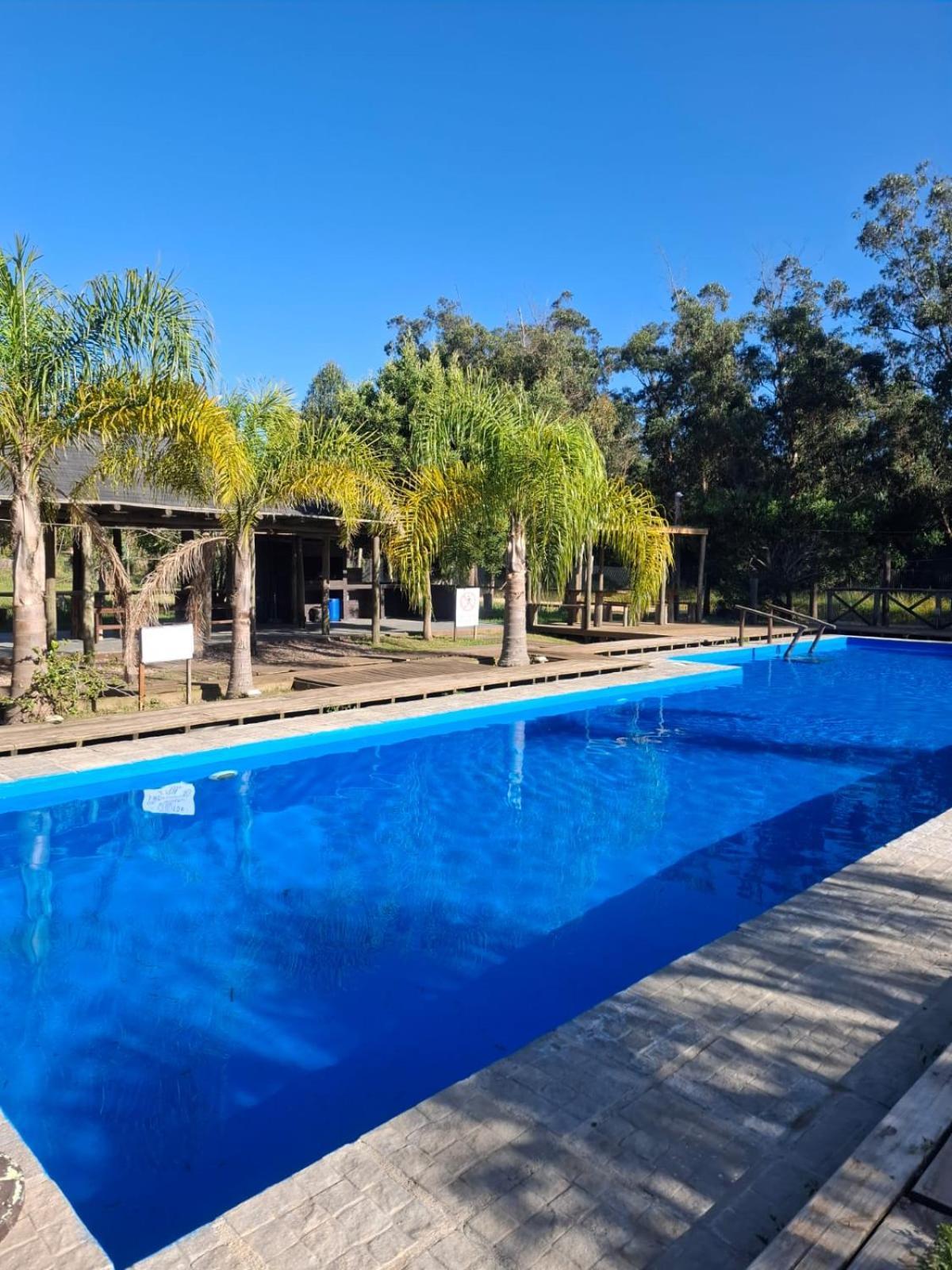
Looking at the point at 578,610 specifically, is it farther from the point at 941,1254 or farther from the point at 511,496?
the point at 941,1254

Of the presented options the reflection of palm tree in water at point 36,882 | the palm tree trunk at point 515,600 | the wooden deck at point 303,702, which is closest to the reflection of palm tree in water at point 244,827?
the wooden deck at point 303,702

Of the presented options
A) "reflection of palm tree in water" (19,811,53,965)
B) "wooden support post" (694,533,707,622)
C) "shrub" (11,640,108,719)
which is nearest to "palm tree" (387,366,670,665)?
"shrub" (11,640,108,719)

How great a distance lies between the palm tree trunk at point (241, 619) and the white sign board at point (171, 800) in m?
2.85

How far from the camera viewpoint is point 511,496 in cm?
1305

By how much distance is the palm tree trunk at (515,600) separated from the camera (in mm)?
13617

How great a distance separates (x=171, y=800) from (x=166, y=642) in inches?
95.9

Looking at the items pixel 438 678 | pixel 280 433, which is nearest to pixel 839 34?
pixel 280 433

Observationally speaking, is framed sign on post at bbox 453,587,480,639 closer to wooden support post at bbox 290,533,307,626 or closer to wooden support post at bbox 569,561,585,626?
wooden support post at bbox 569,561,585,626

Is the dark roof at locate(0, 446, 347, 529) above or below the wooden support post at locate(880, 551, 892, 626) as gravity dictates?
above

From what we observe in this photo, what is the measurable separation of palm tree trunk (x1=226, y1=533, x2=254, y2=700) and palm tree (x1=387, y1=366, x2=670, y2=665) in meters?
2.51

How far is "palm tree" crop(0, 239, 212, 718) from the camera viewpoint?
27.6ft

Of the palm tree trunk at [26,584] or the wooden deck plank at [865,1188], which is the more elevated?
the palm tree trunk at [26,584]

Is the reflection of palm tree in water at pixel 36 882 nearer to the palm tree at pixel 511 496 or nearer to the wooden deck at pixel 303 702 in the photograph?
the wooden deck at pixel 303 702

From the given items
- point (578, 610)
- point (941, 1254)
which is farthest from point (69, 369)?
point (578, 610)
